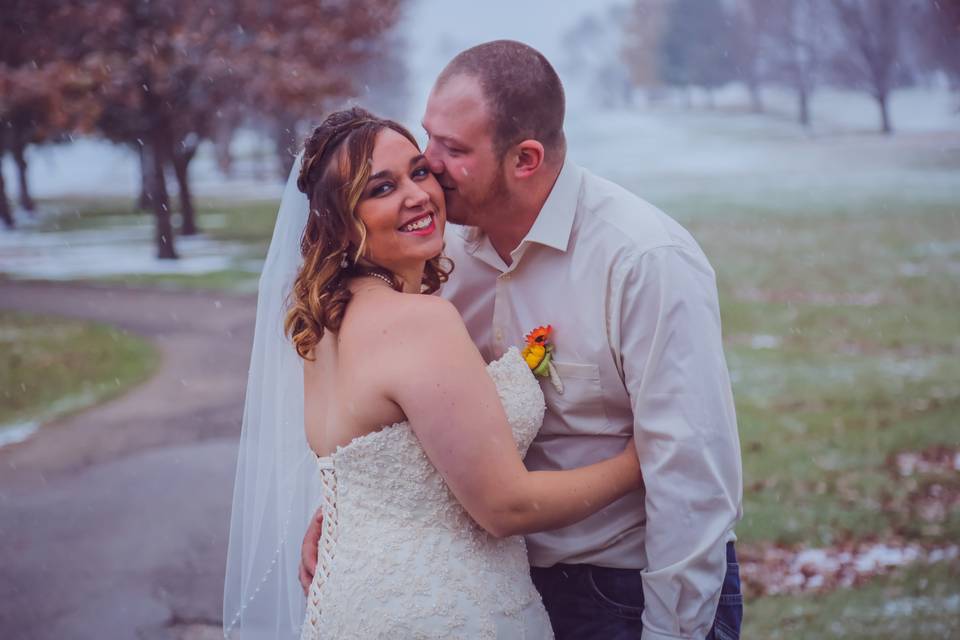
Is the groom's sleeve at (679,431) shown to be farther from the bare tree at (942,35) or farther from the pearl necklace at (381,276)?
the bare tree at (942,35)

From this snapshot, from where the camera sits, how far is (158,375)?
877cm

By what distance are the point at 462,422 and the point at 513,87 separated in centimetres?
89

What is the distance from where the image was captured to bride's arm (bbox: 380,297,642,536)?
2.11 metres

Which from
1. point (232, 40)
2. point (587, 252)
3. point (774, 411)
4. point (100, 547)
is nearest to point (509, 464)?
point (587, 252)

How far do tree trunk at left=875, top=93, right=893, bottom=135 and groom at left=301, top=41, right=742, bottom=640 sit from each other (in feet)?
29.3

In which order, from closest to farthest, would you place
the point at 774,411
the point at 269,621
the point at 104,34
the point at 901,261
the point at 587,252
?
the point at 587,252 < the point at 269,621 < the point at 774,411 < the point at 901,261 < the point at 104,34

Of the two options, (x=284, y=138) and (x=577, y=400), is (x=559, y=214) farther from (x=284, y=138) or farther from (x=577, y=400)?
(x=284, y=138)

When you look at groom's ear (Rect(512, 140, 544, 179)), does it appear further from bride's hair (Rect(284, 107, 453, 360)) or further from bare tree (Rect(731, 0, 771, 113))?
bare tree (Rect(731, 0, 771, 113))

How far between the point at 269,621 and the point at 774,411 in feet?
18.3

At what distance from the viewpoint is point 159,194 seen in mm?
12578

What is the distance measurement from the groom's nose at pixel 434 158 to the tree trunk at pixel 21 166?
9.98 meters

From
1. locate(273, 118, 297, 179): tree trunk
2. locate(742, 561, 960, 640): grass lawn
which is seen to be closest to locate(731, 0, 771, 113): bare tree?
locate(273, 118, 297, 179): tree trunk

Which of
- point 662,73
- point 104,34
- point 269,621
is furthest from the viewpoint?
point 662,73

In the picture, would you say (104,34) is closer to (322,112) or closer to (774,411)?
(322,112)
